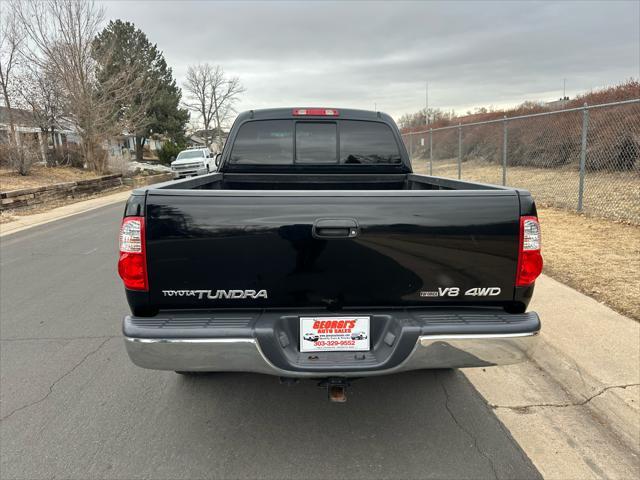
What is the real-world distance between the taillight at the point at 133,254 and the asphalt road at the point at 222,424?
1.05 meters

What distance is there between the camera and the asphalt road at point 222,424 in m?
2.46

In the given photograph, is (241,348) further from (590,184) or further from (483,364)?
(590,184)

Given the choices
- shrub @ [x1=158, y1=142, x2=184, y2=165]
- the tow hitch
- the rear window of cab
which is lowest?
the tow hitch

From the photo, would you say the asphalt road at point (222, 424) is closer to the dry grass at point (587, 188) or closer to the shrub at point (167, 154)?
the dry grass at point (587, 188)

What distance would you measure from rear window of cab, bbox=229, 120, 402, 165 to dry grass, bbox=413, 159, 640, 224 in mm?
5969

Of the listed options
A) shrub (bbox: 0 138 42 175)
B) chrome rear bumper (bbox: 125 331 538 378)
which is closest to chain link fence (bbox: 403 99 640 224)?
chrome rear bumper (bbox: 125 331 538 378)

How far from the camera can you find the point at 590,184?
1194 cm

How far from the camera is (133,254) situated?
2.29 metres

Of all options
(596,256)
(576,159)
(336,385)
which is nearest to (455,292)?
(336,385)

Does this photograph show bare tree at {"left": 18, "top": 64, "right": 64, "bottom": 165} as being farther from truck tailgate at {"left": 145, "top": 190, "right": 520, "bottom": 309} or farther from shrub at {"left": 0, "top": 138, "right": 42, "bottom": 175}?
truck tailgate at {"left": 145, "top": 190, "right": 520, "bottom": 309}

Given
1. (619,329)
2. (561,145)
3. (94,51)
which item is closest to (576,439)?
(619,329)

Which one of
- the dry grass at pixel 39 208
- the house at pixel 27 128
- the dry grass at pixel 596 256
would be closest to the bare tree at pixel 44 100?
the house at pixel 27 128

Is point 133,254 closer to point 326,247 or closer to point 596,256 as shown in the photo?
point 326,247

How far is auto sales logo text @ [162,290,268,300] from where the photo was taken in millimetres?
2340
